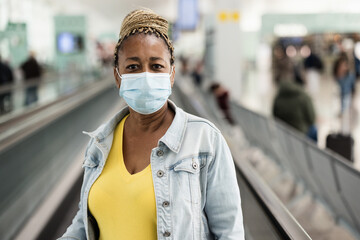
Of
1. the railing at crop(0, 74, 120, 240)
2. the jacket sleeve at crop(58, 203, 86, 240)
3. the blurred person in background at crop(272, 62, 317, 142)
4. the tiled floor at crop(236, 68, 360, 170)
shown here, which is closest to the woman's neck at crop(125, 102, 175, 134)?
the jacket sleeve at crop(58, 203, 86, 240)

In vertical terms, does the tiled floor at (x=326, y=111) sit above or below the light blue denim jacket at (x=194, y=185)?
below

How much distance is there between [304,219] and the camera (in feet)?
16.0

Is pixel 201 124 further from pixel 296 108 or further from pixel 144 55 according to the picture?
pixel 296 108

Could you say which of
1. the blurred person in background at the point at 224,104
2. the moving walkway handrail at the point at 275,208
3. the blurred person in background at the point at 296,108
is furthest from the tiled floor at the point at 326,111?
the moving walkway handrail at the point at 275,208

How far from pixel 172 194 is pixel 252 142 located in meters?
6.24

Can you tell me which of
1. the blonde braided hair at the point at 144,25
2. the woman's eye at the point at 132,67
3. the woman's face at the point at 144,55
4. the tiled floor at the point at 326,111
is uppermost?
the blonde braided hair at the point at 144,25

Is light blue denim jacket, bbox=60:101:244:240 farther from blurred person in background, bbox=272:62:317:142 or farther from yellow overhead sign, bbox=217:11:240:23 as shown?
yellow overhead sign, bbox=217:11:240:23

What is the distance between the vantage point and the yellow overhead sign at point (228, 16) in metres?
11.7

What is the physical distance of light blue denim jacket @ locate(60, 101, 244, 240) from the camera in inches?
56.0

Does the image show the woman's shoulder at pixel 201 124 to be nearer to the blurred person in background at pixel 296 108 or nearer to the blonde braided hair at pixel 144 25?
the blonde braided hair at pixel 144 25

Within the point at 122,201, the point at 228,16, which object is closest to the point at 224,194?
the point at 122,201

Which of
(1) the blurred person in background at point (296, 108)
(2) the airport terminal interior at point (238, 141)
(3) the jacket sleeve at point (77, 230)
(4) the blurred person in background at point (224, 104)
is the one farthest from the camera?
(4) the blurred person in background at point (224, 104)

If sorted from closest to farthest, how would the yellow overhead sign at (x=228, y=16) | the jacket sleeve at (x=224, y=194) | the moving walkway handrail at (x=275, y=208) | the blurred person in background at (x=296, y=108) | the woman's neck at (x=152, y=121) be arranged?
the jacket sleeve at (x=224, y=194)
the woman's neck at (x=152, y=121)
the moving walkway handrail at (x=275, y=208)
the blurred person in background at (x=296, y=108)
the yellow overhead sign at (x=228, y=16)

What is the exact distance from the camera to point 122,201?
1477 millimetres
